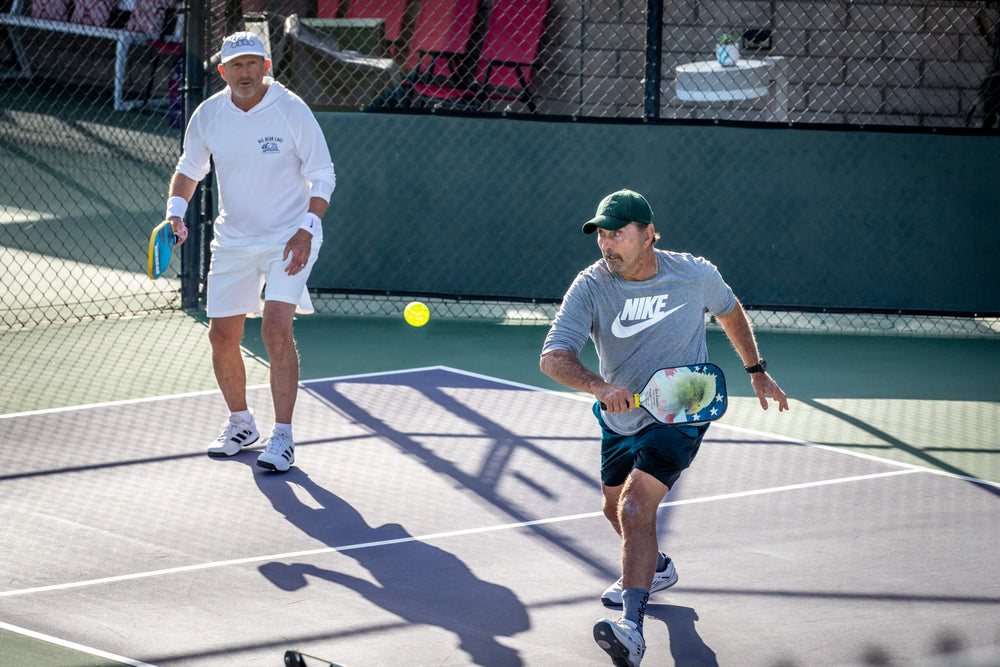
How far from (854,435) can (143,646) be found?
4476 millimetres

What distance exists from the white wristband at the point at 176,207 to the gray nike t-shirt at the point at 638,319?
2723 mm

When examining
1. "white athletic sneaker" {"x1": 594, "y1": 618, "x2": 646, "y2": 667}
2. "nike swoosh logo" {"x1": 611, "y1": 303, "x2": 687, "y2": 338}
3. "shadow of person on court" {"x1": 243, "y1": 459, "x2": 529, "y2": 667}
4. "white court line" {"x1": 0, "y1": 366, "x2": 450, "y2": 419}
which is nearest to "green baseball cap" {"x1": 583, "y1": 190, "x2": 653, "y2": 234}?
"nike swoosh logo" {"x1": 611, "y1": 303, "x2": 687, "y2": 338}

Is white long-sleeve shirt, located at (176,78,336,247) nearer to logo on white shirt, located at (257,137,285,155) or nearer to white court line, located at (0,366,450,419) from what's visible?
logo on white shirt, located at (257,137,285,155)

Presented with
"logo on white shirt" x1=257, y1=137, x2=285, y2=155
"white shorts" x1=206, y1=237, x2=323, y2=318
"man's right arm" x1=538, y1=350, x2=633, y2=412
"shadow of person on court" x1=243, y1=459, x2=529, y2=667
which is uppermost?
"logo on white shirt" x1=257, y1=137, x2=285, y2=155

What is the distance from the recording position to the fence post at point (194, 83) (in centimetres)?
1001

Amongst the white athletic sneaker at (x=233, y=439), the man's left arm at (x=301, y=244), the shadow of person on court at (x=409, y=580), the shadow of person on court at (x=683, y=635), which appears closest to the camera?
the shadow of person on court at (x=683, y=635)

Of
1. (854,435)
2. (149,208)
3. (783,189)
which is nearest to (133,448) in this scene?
(854,435)

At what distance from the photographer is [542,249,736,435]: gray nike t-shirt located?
15.2 ft

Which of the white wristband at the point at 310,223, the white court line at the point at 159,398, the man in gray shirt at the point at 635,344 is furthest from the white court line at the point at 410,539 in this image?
the white court line at the point at 159,398

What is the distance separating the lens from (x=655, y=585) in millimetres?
4934

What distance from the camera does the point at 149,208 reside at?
1445cm

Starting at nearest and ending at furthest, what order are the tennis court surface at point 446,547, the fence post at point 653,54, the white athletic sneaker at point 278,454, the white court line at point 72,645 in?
1. the white court line at point 72,645
2. the tennis court surface at point 446,547
3. the white athletic sneaker at point 278,454
4. the fence post at point 653,54

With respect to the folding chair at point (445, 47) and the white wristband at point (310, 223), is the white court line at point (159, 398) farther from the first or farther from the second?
the folding chair at point (445, 47)

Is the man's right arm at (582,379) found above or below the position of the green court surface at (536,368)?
above
